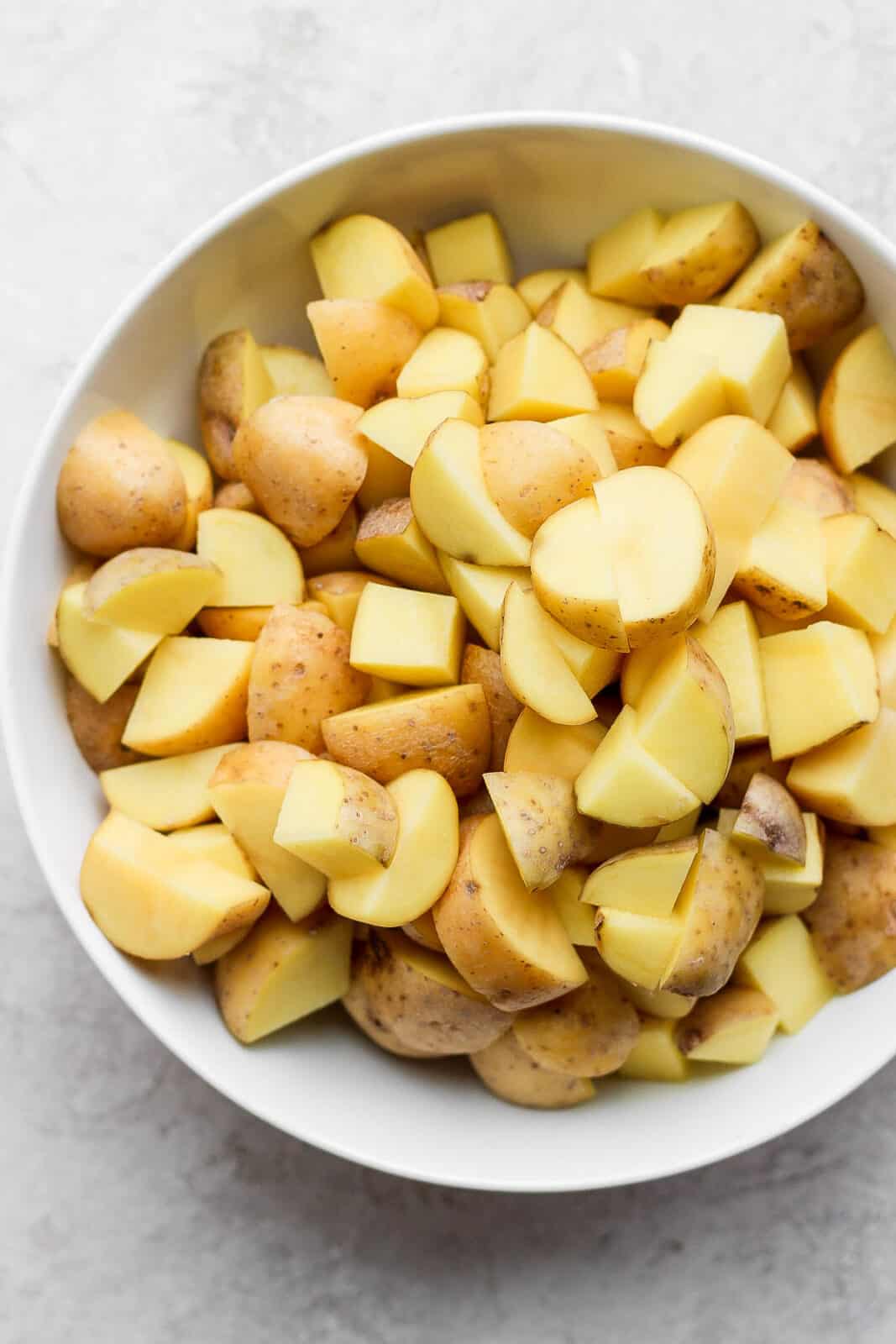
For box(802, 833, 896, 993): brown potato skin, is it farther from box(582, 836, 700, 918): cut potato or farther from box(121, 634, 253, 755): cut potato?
box(121, 634, 253, 755): cut potato

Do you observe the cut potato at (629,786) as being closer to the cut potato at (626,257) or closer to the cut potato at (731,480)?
the cut potato at (731,480)

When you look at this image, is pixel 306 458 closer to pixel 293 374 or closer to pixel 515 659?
pixel 293 374

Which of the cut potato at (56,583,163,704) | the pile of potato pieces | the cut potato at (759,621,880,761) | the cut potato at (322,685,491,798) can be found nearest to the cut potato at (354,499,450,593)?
the pile of potato pieces

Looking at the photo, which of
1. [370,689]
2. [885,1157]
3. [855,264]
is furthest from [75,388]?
[885,1157]

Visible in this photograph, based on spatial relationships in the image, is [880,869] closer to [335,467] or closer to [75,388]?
[335,467]

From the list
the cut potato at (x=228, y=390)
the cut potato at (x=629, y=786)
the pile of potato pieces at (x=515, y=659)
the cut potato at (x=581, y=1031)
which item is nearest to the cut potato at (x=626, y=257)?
the pile of potato pieces at (x=515, y=659)

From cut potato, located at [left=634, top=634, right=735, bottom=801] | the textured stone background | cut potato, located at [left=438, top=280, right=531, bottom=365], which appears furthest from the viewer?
the textured stone background

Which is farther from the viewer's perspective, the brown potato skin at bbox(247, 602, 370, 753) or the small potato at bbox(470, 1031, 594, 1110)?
the small potato at bbox(470, 1031, 594, 1110)
